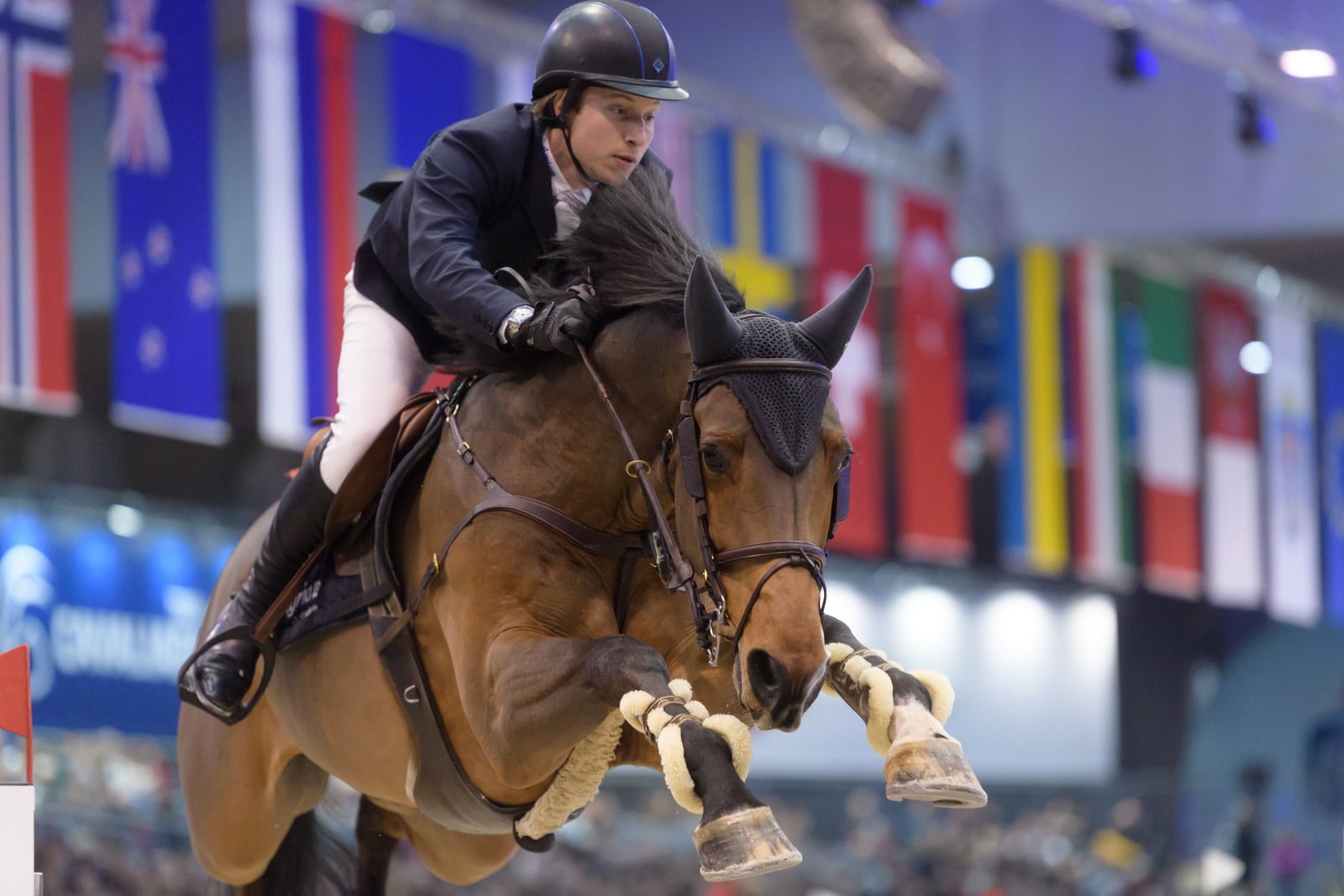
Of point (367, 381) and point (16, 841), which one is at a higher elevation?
point (367, 381)

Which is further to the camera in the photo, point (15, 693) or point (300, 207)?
point (300, 207)

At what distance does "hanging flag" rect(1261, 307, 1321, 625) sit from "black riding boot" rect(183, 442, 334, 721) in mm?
15953

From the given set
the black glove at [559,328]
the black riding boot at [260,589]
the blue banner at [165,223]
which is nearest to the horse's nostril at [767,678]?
the black glove at [559,328]

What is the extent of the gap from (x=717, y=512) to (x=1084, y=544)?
47.0 feet

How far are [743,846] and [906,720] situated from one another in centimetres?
45

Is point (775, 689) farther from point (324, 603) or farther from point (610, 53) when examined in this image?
point (324, 603)

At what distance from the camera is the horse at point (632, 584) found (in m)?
2.82

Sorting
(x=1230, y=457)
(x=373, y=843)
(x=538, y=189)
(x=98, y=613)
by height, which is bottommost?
(x=98, y=613)

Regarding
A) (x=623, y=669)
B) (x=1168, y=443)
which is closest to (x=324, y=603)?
(x=623, y=669)

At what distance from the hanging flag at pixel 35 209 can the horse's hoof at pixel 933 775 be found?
7846mm

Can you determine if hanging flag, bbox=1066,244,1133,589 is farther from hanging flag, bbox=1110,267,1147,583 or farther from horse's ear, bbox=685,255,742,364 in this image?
horse's ear, bbox=685,255,742,364

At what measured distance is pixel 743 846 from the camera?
2.66m

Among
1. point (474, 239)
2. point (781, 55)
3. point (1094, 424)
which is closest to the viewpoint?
point (474, 239)

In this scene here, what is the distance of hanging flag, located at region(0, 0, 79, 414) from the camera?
938 centimetres
